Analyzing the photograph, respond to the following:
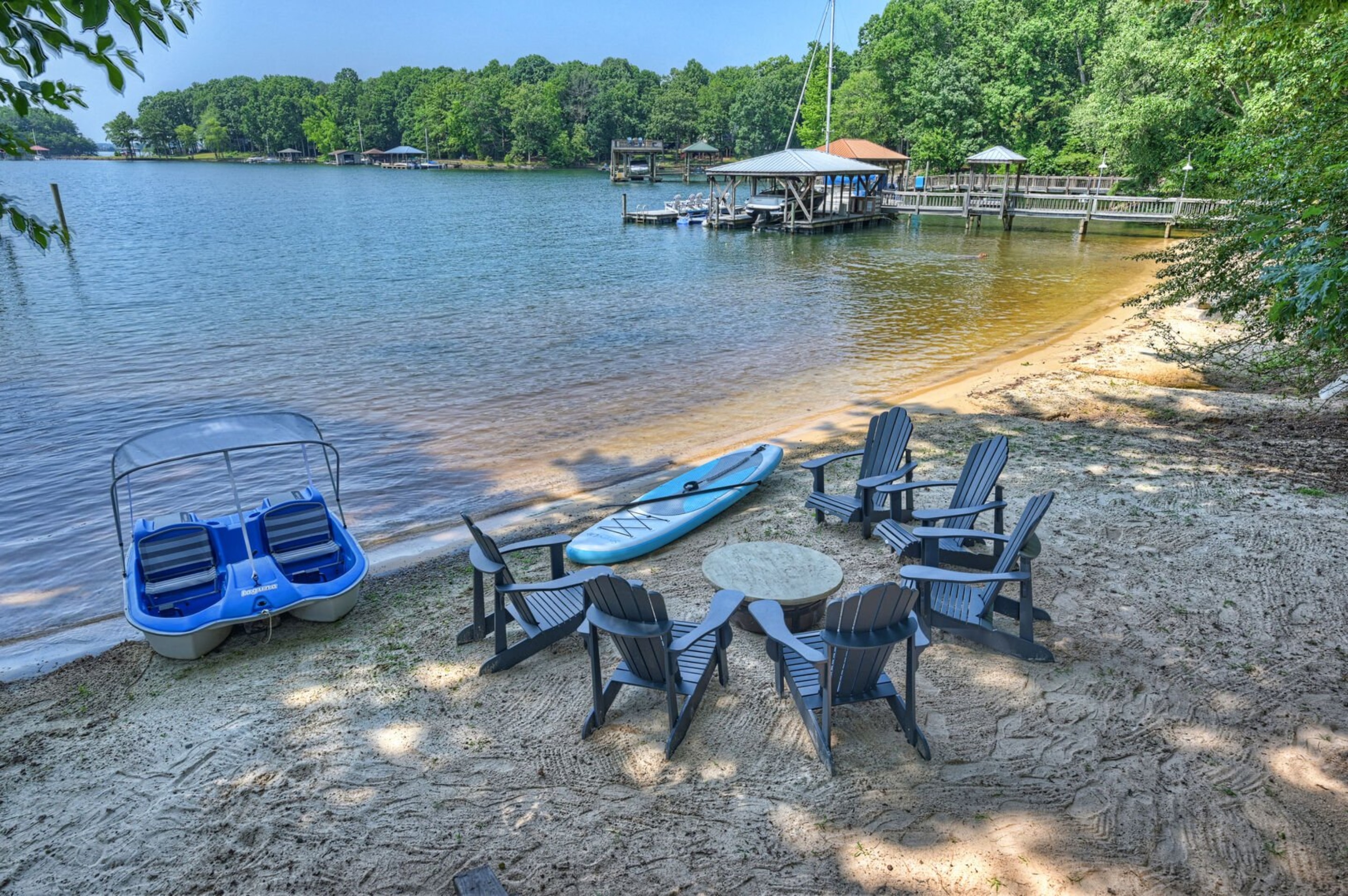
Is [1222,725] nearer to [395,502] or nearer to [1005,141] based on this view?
[395,502]

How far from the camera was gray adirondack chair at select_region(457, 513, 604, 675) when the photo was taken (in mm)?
5148

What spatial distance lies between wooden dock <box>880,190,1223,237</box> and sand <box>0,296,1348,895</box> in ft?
96.3

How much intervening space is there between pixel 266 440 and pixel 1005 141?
51.3m

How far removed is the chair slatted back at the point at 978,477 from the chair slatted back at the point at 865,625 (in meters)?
2.11

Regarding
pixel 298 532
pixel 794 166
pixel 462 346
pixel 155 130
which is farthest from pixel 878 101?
pixel 155 130

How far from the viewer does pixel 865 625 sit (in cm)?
400

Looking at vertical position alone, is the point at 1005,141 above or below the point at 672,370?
above

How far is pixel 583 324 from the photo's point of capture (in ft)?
64.4

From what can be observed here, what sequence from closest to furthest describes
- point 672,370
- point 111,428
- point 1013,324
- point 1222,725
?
1. point 1222,725
2. point 111,428
3. point 672,370
4. point 1013,324

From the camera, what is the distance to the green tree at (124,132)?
145625 millimetres

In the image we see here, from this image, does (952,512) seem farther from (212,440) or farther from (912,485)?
(212,440)

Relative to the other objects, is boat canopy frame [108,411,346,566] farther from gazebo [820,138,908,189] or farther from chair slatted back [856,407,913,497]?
gazebo [820,138,908,189]

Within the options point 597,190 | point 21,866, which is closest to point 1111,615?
point 21,866

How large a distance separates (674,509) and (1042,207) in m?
37.0
